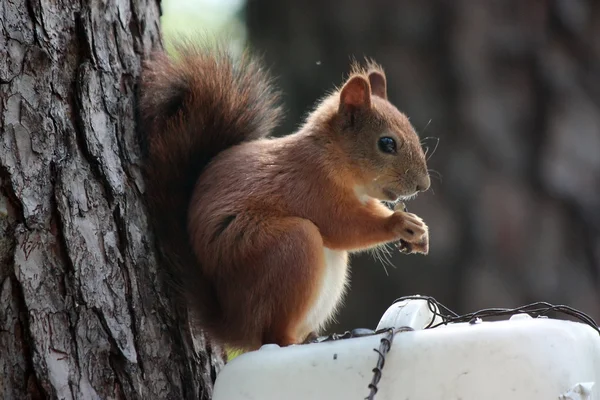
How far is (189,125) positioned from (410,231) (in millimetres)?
564

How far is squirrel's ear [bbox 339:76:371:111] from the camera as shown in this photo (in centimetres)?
226

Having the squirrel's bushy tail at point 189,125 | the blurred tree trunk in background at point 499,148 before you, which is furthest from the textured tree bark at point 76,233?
the blurred tree trunk in background at point 499,148

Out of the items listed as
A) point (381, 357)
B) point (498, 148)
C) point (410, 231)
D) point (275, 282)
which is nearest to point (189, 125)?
point (275, 282)

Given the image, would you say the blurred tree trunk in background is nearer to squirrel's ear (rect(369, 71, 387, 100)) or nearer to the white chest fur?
squirrel's ear (rect(369, 71, 387, 100))

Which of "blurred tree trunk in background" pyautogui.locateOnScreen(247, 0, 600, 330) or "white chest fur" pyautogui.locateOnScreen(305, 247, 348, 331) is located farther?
"blurred tree trunk in background" pyautogui.locateOnScreen(247, 0, 600, 330)

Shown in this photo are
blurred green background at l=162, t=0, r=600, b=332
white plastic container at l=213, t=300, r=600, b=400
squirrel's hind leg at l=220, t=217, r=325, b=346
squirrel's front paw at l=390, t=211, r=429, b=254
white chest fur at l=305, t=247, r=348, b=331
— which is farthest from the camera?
blurred green background at l=162, t=0, r=600, b=332

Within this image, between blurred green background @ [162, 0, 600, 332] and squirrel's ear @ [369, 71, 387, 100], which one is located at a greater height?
squirrel's ear @ [369, 71, 387, 100]

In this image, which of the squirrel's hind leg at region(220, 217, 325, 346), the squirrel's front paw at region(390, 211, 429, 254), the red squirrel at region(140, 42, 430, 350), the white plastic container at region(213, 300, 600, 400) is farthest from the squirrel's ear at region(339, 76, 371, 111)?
the white plastic container at region(213, 300, 600, 400)

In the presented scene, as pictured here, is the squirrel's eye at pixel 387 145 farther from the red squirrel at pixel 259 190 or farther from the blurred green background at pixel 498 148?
the blurred green background at pixel 498 148

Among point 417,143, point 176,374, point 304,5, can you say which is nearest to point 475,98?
point 304,5

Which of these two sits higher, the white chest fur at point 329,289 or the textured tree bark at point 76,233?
the textured tree bark at point 76,233

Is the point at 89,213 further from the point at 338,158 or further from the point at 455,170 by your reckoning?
the point at 455,170

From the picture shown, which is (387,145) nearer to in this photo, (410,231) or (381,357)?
(410,231)

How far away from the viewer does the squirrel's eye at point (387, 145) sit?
2.25m
